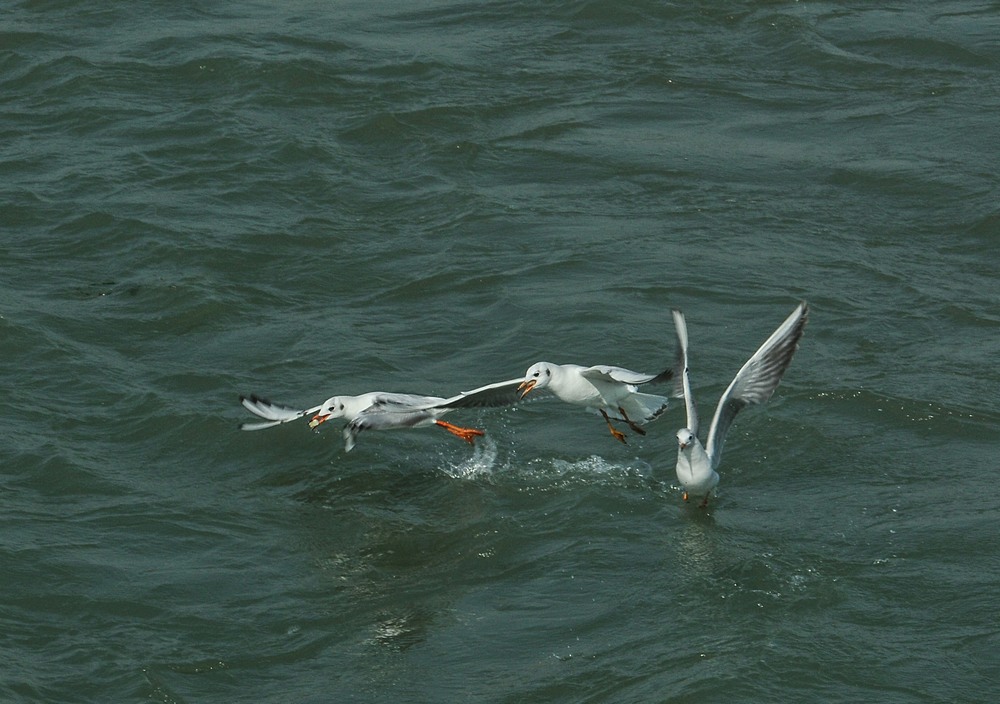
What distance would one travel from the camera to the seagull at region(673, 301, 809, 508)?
10461mm

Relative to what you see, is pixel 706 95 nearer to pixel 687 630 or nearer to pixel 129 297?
pixel 129 297

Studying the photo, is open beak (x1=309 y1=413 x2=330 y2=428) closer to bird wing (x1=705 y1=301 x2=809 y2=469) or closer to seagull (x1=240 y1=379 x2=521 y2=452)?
seagull (x1=240 y1=379 x2=521 y2=452)

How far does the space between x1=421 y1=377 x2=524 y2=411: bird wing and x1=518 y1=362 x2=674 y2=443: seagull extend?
0.30ft

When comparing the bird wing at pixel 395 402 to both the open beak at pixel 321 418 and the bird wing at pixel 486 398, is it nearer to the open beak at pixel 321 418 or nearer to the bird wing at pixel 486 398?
the bird wing at pixel 486 398

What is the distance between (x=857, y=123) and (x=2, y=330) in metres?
9.19

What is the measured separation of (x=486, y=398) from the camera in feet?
35.4

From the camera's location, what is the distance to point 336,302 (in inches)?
569

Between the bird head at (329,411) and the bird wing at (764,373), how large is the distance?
258 centimetres

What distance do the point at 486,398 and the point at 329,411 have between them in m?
1.31

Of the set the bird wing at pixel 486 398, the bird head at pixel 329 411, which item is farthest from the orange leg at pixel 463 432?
the bird head at pixel 329 411

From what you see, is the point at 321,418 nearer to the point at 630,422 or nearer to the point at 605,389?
the point at 605,389

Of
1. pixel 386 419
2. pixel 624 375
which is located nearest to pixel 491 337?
pixel 386 419

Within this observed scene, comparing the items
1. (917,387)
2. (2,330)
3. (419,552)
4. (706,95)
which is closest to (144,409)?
(2,330)

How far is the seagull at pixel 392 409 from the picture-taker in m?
10.7
